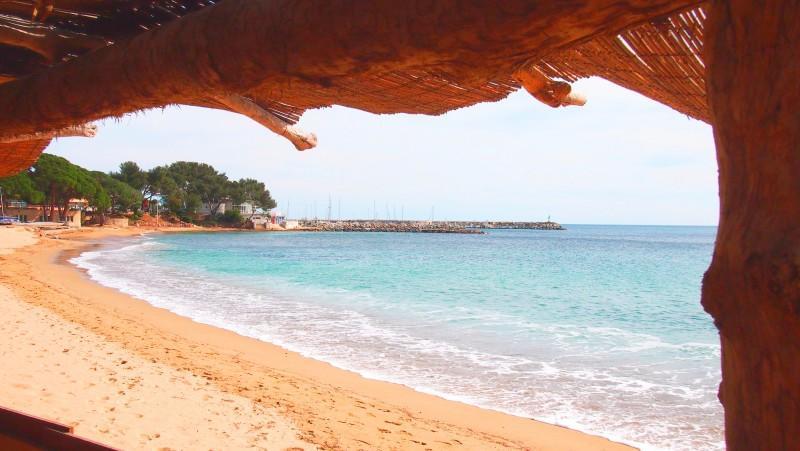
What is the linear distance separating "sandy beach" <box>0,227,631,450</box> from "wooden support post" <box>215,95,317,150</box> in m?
2.43

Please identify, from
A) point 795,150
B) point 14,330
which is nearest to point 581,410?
point 795,150

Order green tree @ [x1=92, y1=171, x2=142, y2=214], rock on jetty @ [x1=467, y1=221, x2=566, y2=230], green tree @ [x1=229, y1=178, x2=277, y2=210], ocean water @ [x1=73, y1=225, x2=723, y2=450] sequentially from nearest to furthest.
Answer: ocean water @ [x1=73, y1=225, x2=723, y2=450] < green tree @ [x1=92, y1=171, x2=142, y2=214] < green tree @ [x1=229, y1=178, x2=277, y2=210] < rock on jetty @ [x1=467, y1=221, x2=566, y2=230]

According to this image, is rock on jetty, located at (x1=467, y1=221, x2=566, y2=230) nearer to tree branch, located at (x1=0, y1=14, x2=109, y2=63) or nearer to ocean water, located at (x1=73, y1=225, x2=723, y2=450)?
ocean water, located at (x1=73, y1=225, x2=723, y2=450)

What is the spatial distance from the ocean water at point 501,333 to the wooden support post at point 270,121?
392 centimetres

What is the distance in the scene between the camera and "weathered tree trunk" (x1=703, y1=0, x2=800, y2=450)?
56 cm

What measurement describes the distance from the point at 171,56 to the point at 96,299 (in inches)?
426

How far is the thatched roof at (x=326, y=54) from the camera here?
2.55 ft

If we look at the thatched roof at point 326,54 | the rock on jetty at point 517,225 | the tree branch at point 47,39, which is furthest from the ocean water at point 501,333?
the rock on jetty at point 517,225

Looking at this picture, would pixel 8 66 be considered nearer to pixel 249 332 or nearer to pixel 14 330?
pixel 14 330

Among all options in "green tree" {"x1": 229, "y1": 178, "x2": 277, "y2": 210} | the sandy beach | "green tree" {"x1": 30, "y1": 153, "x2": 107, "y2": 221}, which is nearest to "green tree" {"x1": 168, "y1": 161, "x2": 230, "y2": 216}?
"green tree" {"x1": 229, "y1": 178, "x2": 277, "y2": 210}

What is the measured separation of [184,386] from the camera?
501 centimetres

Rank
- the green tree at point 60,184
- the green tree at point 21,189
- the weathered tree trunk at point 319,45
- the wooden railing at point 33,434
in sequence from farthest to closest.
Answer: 1. the green tree at point 60,184
2. the green tree at point 21,189
3. the wooden railing at point 33,434
4. the weathered tree trunk at point 319,45

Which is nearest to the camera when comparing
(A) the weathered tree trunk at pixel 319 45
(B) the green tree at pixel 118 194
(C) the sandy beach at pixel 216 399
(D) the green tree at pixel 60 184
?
(A) the weathered tree trunk at pixel 319 45

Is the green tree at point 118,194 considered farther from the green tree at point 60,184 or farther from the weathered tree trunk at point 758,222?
the weathered tree trunk at point 758,222
